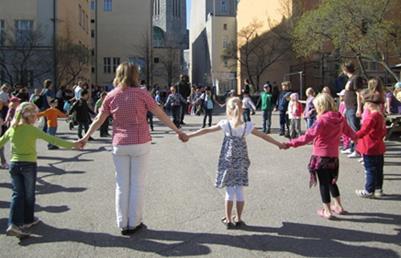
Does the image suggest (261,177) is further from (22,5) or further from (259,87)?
(259,87)

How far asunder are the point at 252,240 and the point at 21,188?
2758 mm

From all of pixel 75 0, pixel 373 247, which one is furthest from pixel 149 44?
pixel 373 247

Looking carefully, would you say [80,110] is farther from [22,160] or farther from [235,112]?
[235,112]

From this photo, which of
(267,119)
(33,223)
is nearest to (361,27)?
(267,119)

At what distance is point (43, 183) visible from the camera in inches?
369

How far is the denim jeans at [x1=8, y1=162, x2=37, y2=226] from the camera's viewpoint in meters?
6.12

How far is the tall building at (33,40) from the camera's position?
41.2 m

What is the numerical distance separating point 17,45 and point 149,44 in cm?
4562

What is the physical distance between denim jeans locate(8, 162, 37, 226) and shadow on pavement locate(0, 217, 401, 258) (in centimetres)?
31

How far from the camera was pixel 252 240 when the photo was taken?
5883 mm

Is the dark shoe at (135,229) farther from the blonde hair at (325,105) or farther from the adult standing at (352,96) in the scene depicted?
the adult standing at (352,96)

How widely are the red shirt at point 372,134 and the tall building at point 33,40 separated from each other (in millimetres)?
36013

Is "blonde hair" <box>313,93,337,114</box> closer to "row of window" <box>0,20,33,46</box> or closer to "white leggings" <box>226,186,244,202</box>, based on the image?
"white leggings" <box>226,186,244,202</box>

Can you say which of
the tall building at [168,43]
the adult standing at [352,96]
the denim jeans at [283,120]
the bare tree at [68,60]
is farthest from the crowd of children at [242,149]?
the tall building at [168,43]
